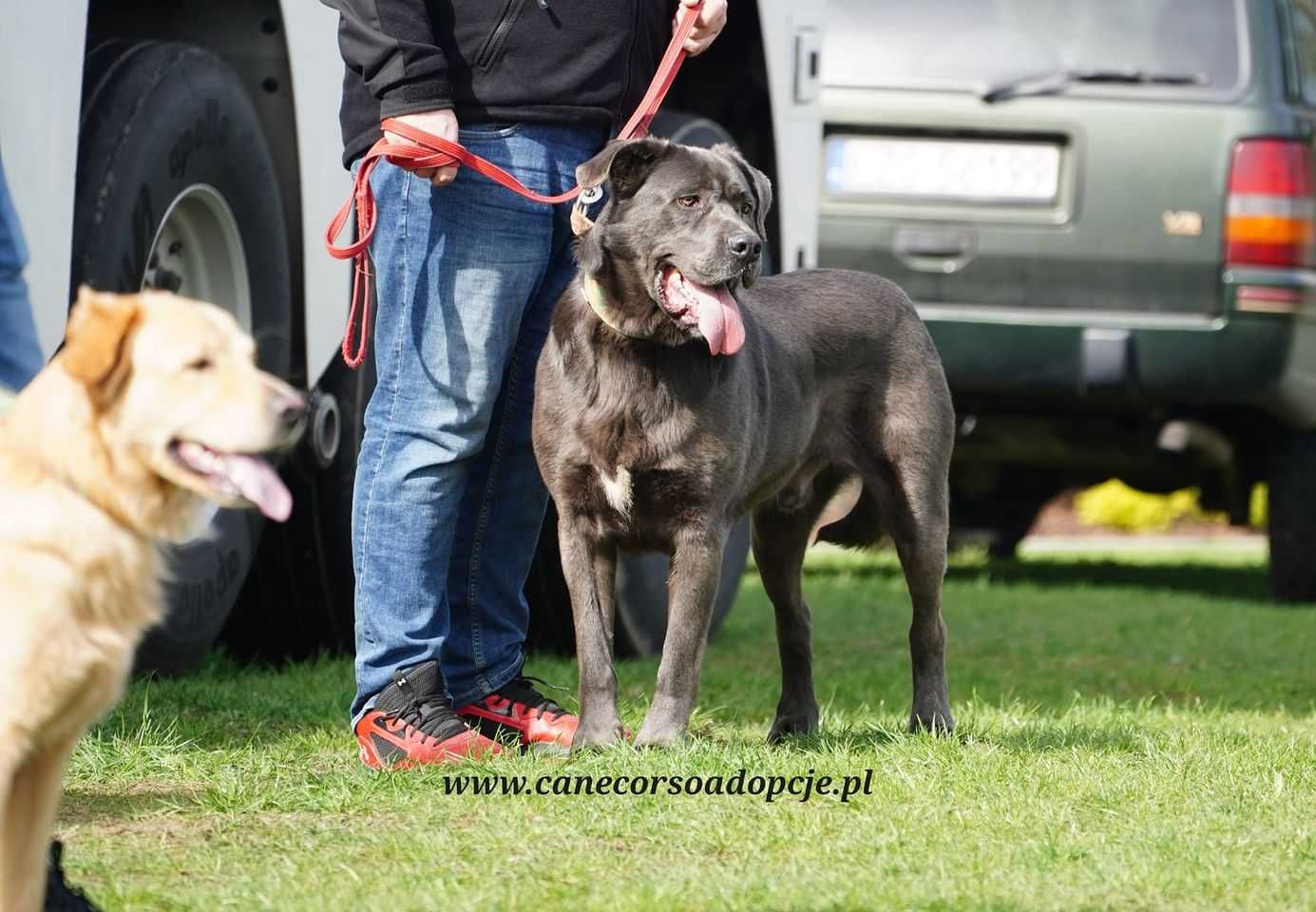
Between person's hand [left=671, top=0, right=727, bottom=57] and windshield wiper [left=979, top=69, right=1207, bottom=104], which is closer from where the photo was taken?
person's hand [left=671, top=0, right=727, bottom=57]

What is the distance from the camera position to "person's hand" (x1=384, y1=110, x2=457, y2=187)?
3.97m

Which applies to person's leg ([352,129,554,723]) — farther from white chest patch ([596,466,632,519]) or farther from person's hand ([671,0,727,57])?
person's hand ([671,0,727,57])

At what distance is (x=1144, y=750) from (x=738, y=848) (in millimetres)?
1417

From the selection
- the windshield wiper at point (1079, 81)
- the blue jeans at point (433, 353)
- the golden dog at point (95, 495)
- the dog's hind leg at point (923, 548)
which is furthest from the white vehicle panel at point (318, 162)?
the windshield wiper at point (1079, 81)

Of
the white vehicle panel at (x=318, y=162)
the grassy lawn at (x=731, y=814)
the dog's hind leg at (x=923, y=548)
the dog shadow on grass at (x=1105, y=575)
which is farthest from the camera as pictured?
the dog shadow on grass at (x=1105, y=575)

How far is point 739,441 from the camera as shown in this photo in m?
4.34

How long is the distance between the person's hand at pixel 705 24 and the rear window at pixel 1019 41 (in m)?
3.72

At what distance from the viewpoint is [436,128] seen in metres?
3.99

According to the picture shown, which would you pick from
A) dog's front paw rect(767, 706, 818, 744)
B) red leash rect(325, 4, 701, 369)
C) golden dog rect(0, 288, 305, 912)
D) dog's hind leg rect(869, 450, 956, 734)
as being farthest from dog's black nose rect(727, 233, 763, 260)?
golden dog rect(0, 288, 305, 912)

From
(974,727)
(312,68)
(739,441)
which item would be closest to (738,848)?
(739,441)

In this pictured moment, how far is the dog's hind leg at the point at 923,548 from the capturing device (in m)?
4.84

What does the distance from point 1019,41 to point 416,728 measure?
4956 millimetres

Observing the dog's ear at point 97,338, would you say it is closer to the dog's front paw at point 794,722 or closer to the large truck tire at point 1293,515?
the dog's front paw at point 794,722

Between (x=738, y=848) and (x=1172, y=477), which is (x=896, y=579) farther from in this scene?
(x=738, y=848)
